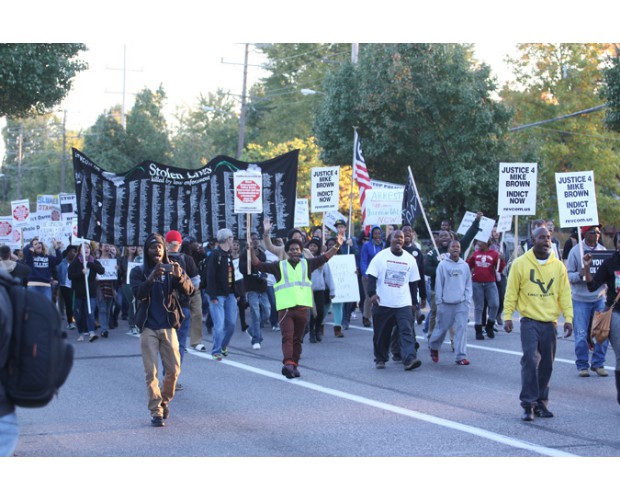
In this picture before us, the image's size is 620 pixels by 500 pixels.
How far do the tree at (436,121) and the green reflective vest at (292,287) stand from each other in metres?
18.9

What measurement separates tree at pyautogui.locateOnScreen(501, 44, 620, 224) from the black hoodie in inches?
1213

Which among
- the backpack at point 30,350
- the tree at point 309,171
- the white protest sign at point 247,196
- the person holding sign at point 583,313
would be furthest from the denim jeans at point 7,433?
the tree at point 309,171

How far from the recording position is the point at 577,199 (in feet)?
45.4

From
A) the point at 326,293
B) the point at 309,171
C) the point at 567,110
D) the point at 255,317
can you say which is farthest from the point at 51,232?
the point at 309,171

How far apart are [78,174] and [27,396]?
13.6 metres

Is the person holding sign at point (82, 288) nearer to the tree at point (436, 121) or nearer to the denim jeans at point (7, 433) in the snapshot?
the denim jeans at point (7, 433)

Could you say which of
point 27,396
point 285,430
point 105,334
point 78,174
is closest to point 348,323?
point 105,334

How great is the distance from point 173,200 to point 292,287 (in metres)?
7.19

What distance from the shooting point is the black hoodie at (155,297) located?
938cm

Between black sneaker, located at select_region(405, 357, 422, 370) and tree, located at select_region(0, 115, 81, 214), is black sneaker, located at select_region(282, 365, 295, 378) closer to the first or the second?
black sneaker, located at select_region(405, 357, 422, 370)

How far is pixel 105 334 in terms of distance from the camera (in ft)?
58.6

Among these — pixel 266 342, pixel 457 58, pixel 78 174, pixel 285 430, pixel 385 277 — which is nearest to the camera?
pixel 285 430

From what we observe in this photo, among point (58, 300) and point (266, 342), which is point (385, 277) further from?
point (58, 300)

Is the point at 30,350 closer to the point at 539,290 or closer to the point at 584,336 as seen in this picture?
the point at 539,290
